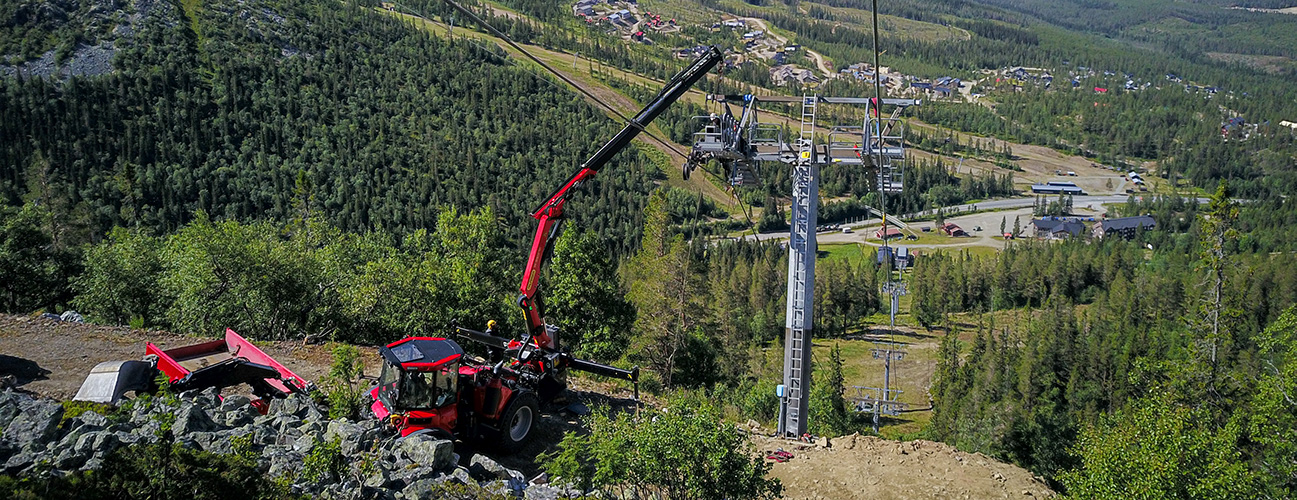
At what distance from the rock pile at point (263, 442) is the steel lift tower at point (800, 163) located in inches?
299

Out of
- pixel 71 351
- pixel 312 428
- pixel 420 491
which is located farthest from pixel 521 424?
pixel 71 351

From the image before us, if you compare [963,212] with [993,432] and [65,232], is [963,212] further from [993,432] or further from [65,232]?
[65,232]

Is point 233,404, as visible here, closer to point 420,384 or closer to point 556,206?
point 420,384

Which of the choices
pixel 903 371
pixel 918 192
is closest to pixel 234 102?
pixel 903 371

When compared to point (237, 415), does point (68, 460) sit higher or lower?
higher

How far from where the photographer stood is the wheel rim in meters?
17.4

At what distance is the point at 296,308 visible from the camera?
30.0 m

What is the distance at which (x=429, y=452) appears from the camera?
1387cm

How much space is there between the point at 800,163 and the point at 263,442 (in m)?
12.9

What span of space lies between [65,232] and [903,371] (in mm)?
70277

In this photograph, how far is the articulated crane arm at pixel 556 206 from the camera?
19188 mm

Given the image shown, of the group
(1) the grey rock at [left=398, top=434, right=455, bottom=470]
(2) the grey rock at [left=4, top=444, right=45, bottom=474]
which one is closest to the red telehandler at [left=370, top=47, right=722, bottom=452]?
(1) the grey rock at [left=398, top=434, right=455, bottom=470]

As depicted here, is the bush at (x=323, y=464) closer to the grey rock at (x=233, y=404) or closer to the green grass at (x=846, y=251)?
the grey rock at (x=233, y=404)

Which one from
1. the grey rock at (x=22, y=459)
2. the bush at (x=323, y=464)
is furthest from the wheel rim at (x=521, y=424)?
the grey rock at (x=22, y=459)
